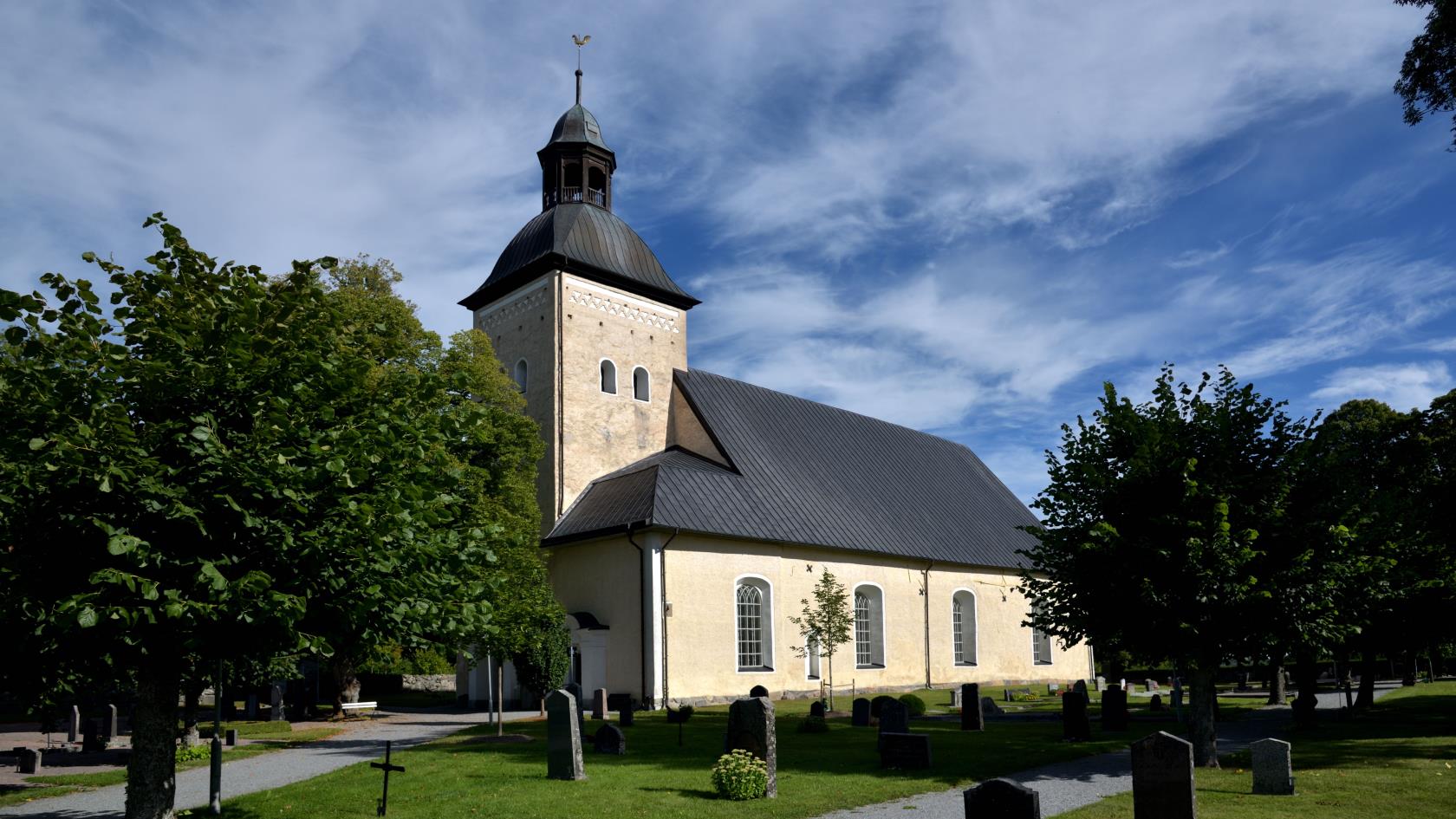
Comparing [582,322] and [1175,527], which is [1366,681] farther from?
[582,322]

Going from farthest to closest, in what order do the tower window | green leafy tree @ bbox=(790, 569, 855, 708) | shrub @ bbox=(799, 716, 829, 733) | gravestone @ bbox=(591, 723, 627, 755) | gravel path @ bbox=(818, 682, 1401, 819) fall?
the tower window < green leafy tree @ bbox=(790, 569, 855, 708) < shrub @ bbox=(799, 716, 829, 733) < gravestone @ bbox=(591, 723, 627, 755) < gravel path @ bbox=(818, 682, 1401, 819)

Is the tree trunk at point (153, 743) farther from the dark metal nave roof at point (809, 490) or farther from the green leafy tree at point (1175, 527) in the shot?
the dark metal nave roof at point (809, 490)

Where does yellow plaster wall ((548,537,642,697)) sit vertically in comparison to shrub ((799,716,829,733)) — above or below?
above

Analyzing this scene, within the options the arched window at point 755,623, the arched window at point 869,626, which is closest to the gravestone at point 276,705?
the arched window at point 755,623

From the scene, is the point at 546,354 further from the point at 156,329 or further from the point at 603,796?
the point at 156,329

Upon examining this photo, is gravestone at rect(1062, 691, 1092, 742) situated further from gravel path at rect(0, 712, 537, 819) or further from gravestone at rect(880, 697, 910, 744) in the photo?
gravel path at rect(0, 712, 537, 819)

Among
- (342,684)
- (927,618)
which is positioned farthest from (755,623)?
(342,684)

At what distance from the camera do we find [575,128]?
35.7 metres

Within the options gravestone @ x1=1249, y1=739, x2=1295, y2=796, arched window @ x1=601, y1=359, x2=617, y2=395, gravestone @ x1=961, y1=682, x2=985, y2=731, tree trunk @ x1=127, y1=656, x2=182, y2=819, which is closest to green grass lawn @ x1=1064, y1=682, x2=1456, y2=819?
gravestone @ x1=1249, y1=739, x2=1295, y2=796

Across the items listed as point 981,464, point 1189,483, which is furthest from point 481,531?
point 981,464

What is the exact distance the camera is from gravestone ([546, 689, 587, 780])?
14.8 metres

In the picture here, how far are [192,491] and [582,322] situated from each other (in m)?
25.2

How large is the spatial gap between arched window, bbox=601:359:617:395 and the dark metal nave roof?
2.67 m

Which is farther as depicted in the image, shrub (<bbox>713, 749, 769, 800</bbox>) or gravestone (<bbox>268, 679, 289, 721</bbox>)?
gravestone (<bbox>268, 679, 289, 721</bbox>)
